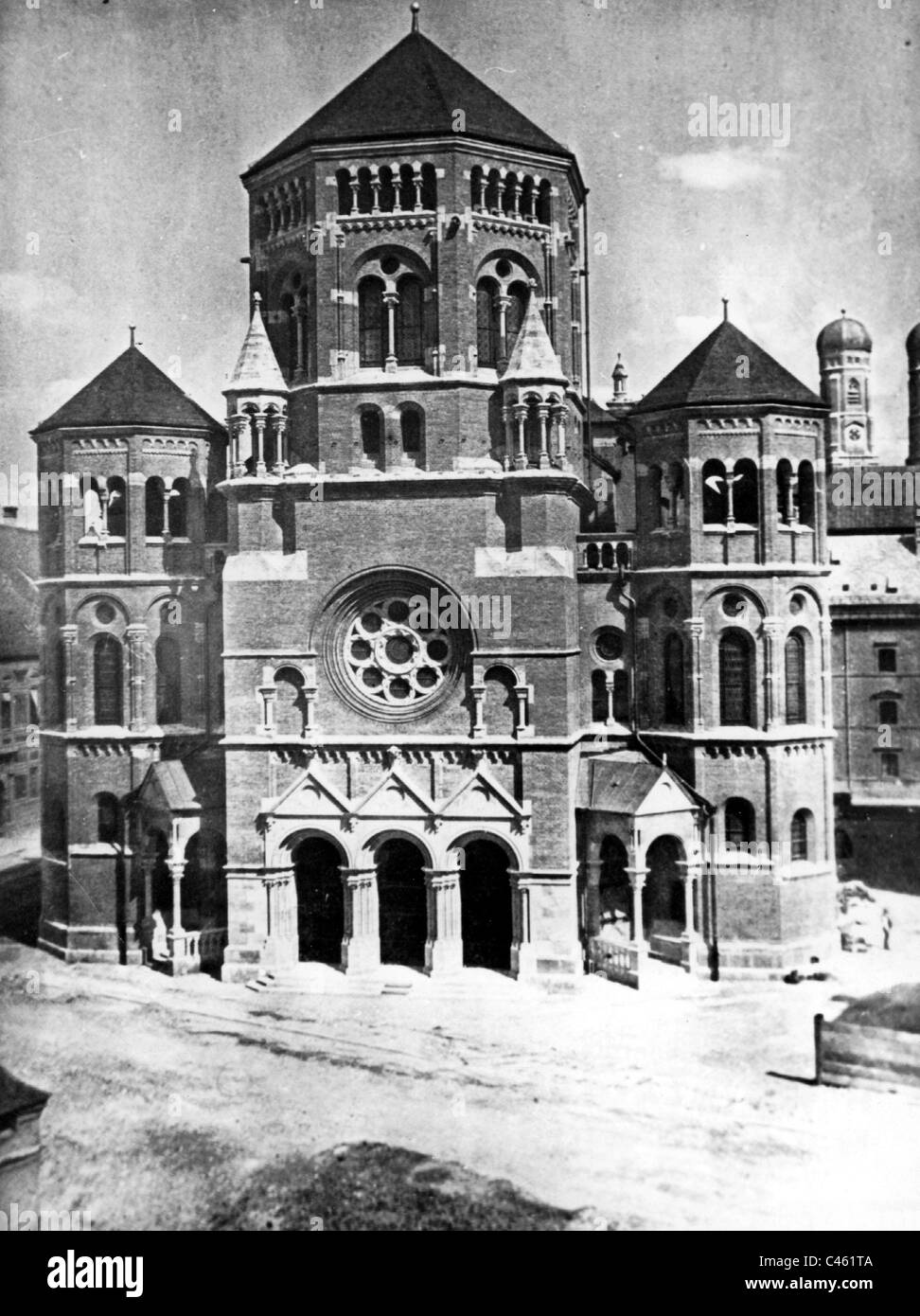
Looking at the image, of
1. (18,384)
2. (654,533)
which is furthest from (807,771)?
(18,384)

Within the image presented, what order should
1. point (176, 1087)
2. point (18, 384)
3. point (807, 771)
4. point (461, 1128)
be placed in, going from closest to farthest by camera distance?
point (461, 1128), point (176, 1087), point (18, 384), point (807, 771)

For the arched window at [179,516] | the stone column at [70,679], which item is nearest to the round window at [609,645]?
the arched window at [179,516]

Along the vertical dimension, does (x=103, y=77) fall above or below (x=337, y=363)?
above

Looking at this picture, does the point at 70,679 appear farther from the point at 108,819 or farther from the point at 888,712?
the point at 888,712

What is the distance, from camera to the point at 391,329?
28.8 meters

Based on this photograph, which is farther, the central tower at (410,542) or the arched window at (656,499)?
the arched window at (656,499)

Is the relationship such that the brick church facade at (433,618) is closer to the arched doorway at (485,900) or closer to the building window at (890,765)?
the arched doorway at (485,900)

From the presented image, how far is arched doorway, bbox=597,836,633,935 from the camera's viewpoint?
98.2ft

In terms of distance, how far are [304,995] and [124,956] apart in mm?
5984

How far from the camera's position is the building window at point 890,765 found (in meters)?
40.0

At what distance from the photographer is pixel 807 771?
3067cm

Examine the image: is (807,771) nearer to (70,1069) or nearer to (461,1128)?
(461,1128)

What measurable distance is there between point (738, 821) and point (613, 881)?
362cm

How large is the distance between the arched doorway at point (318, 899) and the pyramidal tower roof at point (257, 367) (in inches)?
448
